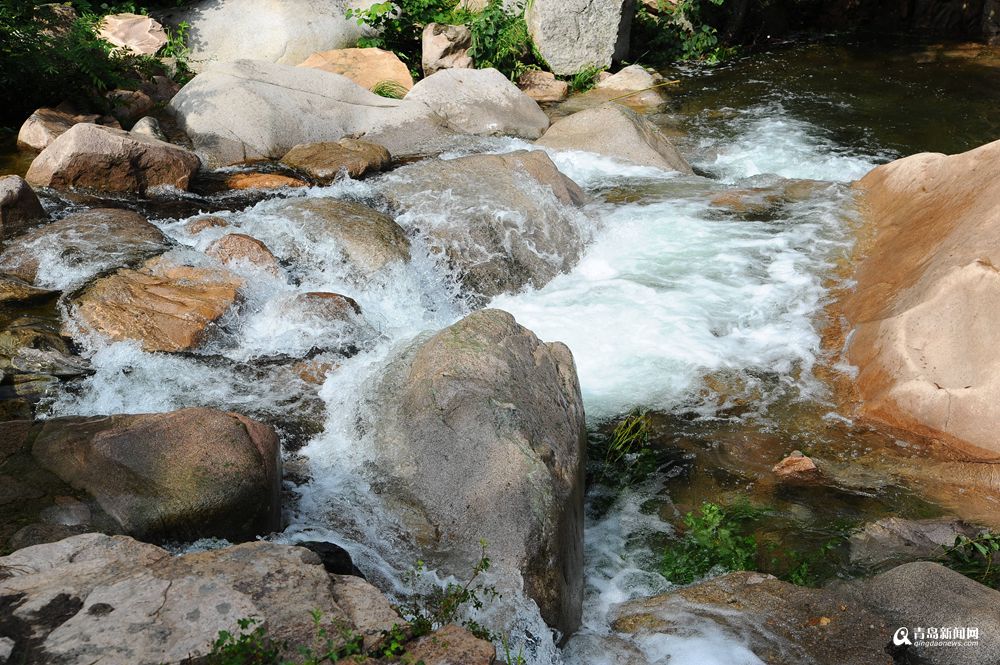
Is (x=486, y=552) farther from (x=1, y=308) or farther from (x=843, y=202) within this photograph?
(x=843, y=202)

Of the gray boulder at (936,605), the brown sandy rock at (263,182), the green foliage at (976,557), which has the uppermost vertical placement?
the brown sandy rock at (263,182)

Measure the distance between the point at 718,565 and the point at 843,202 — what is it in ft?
16.9

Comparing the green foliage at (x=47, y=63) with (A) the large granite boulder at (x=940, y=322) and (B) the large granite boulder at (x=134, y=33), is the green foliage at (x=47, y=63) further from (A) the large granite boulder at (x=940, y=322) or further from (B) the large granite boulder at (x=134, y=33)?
(A) the large granite boulder at (x=940, y=322)

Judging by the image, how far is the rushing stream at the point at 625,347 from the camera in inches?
171

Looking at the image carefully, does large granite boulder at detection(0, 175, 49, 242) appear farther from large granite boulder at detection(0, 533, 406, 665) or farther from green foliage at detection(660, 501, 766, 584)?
green foliage at detection(660, 501, 766, 584)

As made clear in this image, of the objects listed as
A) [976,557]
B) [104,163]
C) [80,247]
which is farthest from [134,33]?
[976,557]

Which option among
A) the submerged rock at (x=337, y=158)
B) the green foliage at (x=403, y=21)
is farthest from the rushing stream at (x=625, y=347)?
the green foliage at (x=403, y=21)

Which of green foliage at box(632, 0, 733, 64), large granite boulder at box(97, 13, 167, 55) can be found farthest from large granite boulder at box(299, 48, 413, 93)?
green foliage at box(632, 0, 733, 64)

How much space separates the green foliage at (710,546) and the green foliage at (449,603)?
1.23m

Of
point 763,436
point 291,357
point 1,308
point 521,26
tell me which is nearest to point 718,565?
point 763,436

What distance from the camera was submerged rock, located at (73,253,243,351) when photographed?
18.9 ft

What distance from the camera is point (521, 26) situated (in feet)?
41.7

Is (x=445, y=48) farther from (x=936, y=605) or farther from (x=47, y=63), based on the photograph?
(x=936, y=605)

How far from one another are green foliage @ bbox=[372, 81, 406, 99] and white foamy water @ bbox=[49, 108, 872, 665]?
9.42 ft
